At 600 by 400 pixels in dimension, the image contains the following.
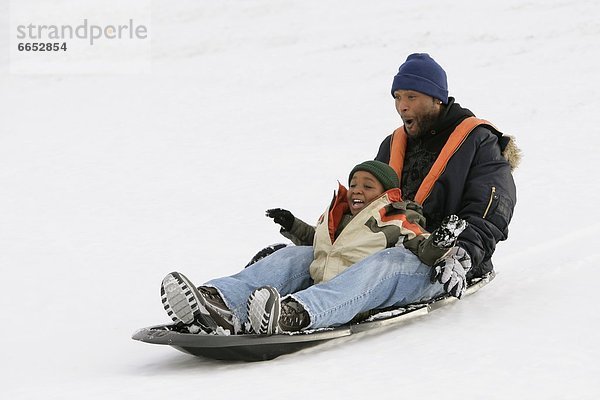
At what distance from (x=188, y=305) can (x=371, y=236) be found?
33.9 inches

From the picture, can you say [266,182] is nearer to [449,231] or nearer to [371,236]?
[371,236]

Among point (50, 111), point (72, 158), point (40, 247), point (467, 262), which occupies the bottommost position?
point (467, 262)

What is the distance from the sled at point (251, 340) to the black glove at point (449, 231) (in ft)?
1.08

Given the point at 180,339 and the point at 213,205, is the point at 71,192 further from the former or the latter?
the point at 180,339

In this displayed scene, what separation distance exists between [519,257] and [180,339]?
2.58m

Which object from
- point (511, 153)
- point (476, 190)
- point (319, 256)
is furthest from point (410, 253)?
point (511, 153)

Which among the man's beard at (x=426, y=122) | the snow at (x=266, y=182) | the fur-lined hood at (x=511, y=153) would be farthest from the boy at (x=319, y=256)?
the fur-lined hood at (x=511, y=153)

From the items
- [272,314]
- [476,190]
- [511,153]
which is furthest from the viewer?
[511,153]

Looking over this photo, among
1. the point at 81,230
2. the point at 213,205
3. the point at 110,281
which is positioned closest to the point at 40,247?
the point at 81,230

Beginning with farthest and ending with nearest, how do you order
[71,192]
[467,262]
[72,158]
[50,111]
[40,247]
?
[50,111] < [72,158] < [71,192] < [40,247] < [467,262]

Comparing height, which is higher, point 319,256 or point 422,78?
point 422,78

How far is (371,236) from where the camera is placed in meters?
3.82

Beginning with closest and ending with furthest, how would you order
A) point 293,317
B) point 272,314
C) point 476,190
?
point 272,314 < point 293,317 < point 476,190

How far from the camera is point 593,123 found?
894cm
